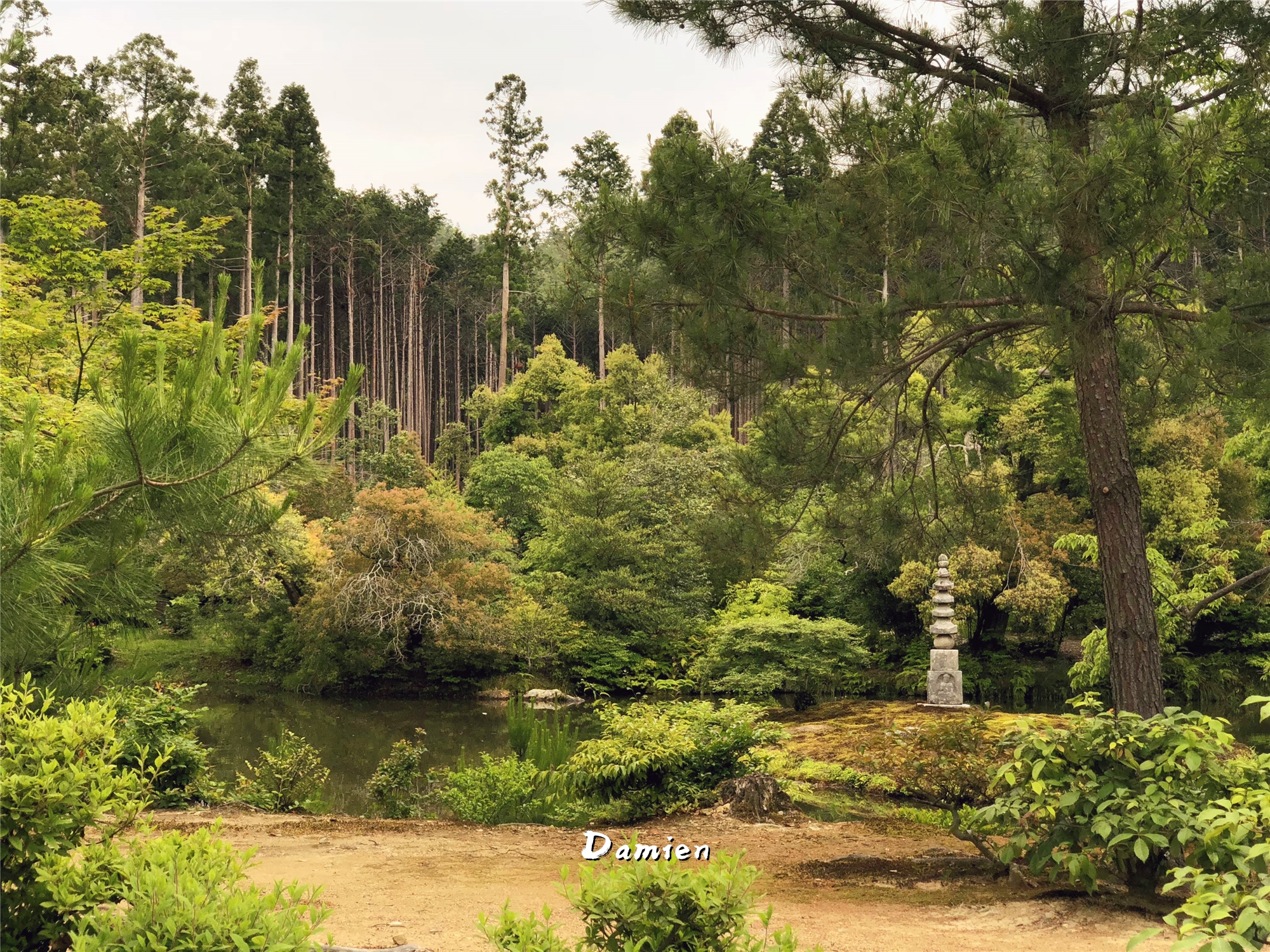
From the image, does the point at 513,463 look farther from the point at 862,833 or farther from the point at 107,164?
the point at 862,833

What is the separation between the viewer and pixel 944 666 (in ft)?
33.1

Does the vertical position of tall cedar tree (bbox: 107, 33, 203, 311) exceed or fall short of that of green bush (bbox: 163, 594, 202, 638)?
it exceeds it

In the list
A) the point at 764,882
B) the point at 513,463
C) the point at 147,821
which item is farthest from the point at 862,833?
the point at 513,463

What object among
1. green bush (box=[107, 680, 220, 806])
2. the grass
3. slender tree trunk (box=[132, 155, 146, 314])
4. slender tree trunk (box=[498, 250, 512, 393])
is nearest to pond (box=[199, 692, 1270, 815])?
the grass

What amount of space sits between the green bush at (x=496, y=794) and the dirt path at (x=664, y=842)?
0.49 metres

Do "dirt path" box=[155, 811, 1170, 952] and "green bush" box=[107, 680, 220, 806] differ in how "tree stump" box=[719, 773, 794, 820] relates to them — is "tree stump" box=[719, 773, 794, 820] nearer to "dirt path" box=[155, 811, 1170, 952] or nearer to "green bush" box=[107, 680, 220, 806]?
"dirt path" box=[155, 811, 1170, 952]

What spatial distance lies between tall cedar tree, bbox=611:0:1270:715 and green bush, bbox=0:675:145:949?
3.55 meters

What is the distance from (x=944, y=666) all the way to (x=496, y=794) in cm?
518

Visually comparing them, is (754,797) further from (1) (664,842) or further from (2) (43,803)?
(2) (43,803)

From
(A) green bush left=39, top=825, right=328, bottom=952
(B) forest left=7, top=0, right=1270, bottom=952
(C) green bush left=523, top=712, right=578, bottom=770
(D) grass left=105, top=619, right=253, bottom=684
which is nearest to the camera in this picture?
(A) green bush left=39, top=825, right=328, bottom=952

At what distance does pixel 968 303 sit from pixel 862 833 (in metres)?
3.23

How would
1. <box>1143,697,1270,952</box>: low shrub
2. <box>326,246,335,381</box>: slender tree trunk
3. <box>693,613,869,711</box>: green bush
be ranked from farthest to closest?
<box>326,246,335,381</box>: slender tree trunk < <box>693,613,869,711</box>: green bush < <box>1143,697,1270,952</box>: low shrub

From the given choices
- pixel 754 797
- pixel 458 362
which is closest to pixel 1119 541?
pixel 754 797

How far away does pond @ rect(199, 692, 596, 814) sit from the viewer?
32.9 ft
